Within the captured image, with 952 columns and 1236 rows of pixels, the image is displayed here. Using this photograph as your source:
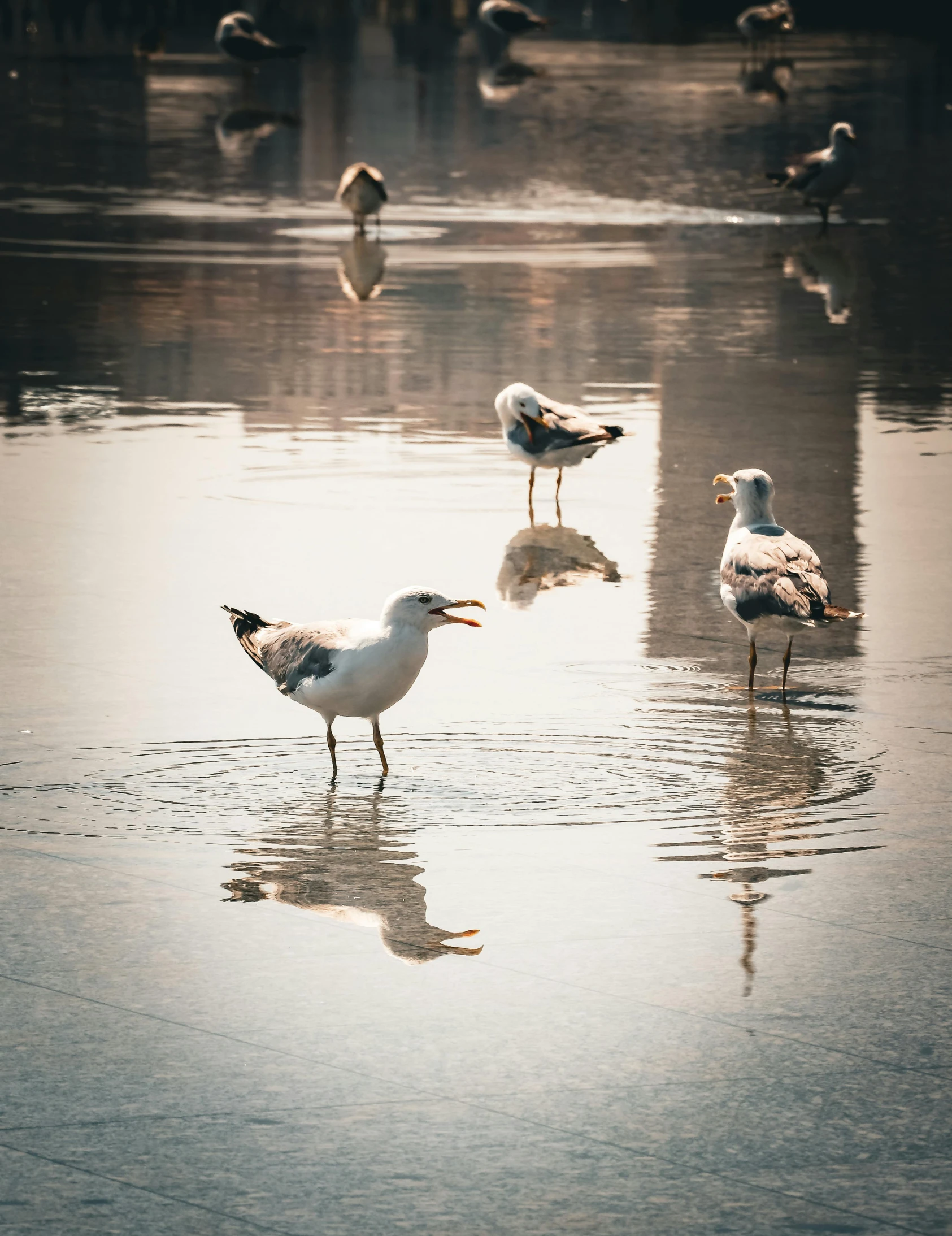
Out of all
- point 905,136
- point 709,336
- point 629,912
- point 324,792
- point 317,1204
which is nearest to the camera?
point 317,1204

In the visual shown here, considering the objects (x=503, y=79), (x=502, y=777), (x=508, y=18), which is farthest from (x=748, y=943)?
(x=508, y=18)

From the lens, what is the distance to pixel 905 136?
114 ft

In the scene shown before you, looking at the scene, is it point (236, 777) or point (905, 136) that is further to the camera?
point (905, 136)

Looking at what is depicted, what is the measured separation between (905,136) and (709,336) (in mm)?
19067

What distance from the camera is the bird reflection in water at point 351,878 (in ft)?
19.4

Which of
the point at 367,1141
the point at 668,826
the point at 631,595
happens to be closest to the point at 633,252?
the point at 631,595

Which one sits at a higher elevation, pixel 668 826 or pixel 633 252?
pixel 633 252

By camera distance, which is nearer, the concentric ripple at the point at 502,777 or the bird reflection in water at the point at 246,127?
the concentric ripple at the point at 502,777

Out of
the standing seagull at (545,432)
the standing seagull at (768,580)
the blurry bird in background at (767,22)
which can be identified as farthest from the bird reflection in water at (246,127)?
the standing seagull at (768,580)

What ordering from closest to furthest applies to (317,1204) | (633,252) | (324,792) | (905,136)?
(317,1204) < (324,792) < (633,252) < (905,136)

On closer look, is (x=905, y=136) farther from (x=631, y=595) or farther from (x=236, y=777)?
(x=236, y=777)

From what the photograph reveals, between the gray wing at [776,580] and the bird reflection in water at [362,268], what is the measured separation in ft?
35.7

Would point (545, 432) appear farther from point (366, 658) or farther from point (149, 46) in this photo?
point (149, 46)

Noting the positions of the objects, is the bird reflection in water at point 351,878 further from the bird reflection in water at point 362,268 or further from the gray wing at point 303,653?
the bird reflection in water at point 362,268
